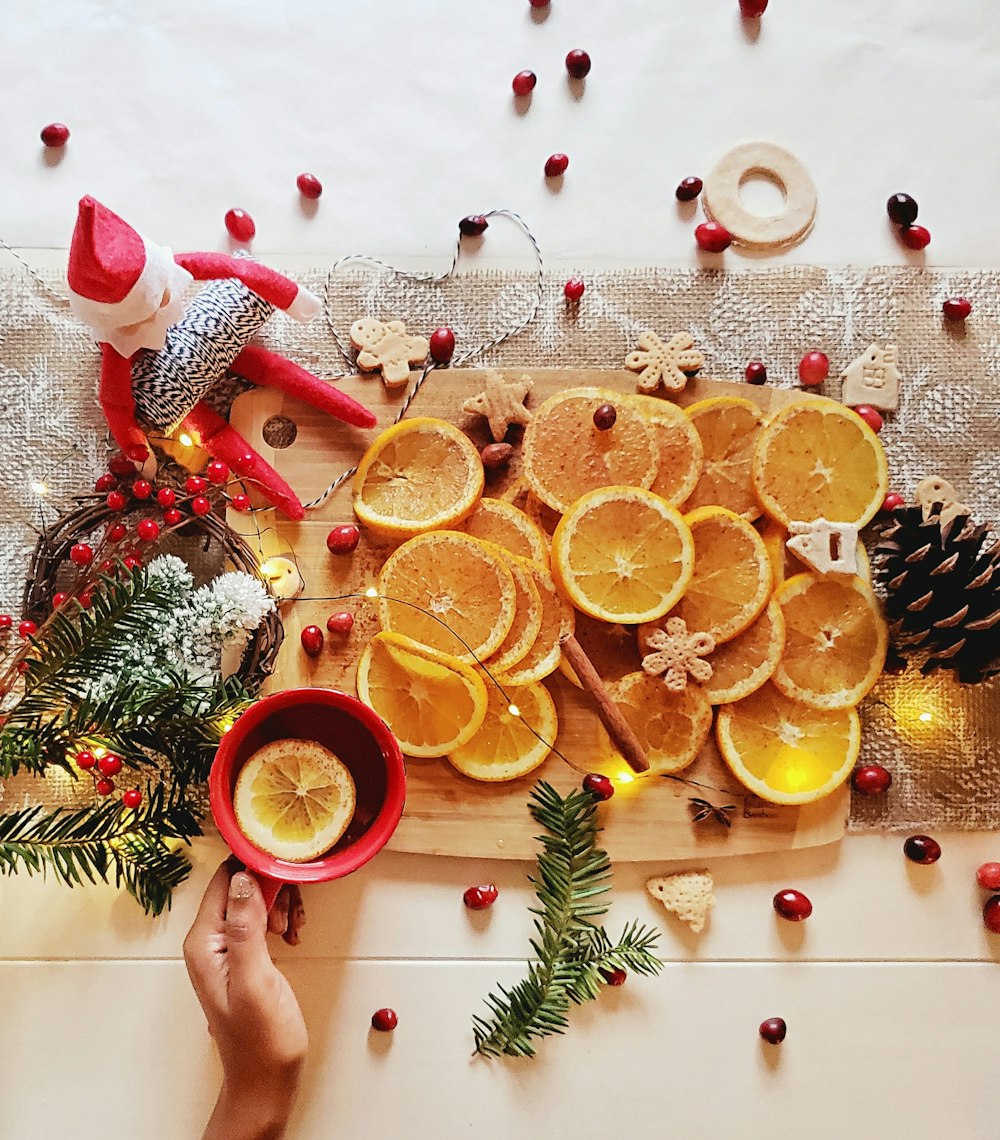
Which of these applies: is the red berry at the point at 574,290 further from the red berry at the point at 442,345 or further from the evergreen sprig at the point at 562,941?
the evergreen sprig at the point at 562,941

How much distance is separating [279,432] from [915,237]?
4.19ft

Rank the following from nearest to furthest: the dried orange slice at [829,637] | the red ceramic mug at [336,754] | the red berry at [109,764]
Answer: the red ceramic mug at [336,754] → the red berry at [109,764] → the dried orange slice at [829,637]

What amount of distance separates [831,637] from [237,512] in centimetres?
108

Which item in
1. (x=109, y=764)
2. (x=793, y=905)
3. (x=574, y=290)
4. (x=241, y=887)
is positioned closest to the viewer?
(x=241, y=887)

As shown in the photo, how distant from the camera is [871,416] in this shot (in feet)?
5.47

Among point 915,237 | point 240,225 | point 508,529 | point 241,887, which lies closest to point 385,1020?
point 241,887

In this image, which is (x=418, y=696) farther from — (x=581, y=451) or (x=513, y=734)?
(x=581, y=451)

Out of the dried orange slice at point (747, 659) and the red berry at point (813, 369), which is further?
the red berry at point (813, 369)

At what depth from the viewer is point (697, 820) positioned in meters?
1.58

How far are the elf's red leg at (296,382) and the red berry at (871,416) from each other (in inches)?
35.8

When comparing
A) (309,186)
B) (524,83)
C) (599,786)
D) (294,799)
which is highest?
(524,83)

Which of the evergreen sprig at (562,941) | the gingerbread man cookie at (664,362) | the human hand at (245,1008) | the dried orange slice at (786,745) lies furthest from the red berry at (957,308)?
the human hand at (245,1008)

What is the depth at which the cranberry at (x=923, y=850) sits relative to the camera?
5.24 ft

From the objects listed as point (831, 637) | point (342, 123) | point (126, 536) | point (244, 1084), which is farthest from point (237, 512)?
→ point (831, 637)
